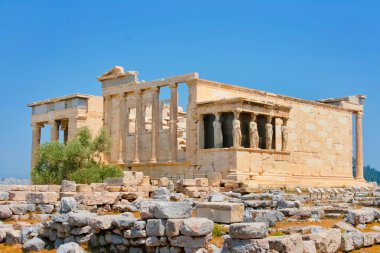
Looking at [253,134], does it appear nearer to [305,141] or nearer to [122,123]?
[305,141]

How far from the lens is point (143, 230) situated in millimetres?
8055

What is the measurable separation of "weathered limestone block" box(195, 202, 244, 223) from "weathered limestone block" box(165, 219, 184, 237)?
4.18ft

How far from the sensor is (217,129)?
23.8 metres

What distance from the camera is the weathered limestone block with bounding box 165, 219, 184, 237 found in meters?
7.58

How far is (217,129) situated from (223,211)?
15023 millimetres

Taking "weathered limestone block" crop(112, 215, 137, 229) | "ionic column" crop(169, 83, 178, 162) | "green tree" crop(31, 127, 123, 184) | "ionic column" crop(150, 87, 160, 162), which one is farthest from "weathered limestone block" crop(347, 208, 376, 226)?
"ionic column" crop(150, 87, 160, 162)

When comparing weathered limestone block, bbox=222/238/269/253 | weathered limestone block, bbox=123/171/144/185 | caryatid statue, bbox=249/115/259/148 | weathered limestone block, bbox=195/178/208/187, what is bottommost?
weathered limestone block, bbox=222/238/269/253

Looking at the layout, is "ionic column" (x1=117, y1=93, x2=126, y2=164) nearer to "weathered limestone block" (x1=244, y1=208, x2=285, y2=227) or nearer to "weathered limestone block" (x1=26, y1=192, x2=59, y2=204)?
"weathered limestone block" (x1=26, y1=192, x2=59, y2=204)

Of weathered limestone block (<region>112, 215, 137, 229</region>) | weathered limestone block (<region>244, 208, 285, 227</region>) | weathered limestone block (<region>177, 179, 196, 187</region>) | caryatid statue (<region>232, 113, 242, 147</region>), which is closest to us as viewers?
weathered limestone block (<region>112, 215, 137, 229</region>)

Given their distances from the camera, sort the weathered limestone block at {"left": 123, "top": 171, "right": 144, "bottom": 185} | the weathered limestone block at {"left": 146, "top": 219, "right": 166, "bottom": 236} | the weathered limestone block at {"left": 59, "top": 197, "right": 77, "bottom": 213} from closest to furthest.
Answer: the weathered limestone block at {"left": 146, "top": 219, "right": 166, "bottom": 236} → the weathered limestone block at {"left": 59, "top": 197, "right": 77, "bottom": 213} → the weathered limestone block at {"left": 123, "top": 171, "right": 144, "bottom": 185}

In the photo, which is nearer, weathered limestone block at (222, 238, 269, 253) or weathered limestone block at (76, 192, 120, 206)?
weathered limestone block at (222, 238, 269, 253)

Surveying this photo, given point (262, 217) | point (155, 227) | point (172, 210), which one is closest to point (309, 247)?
point (172, 210)

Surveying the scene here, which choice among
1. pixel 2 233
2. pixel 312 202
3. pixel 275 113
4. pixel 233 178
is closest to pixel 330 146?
pixel 275 113

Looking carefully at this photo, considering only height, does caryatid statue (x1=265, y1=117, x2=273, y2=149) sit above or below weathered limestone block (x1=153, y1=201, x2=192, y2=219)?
above
